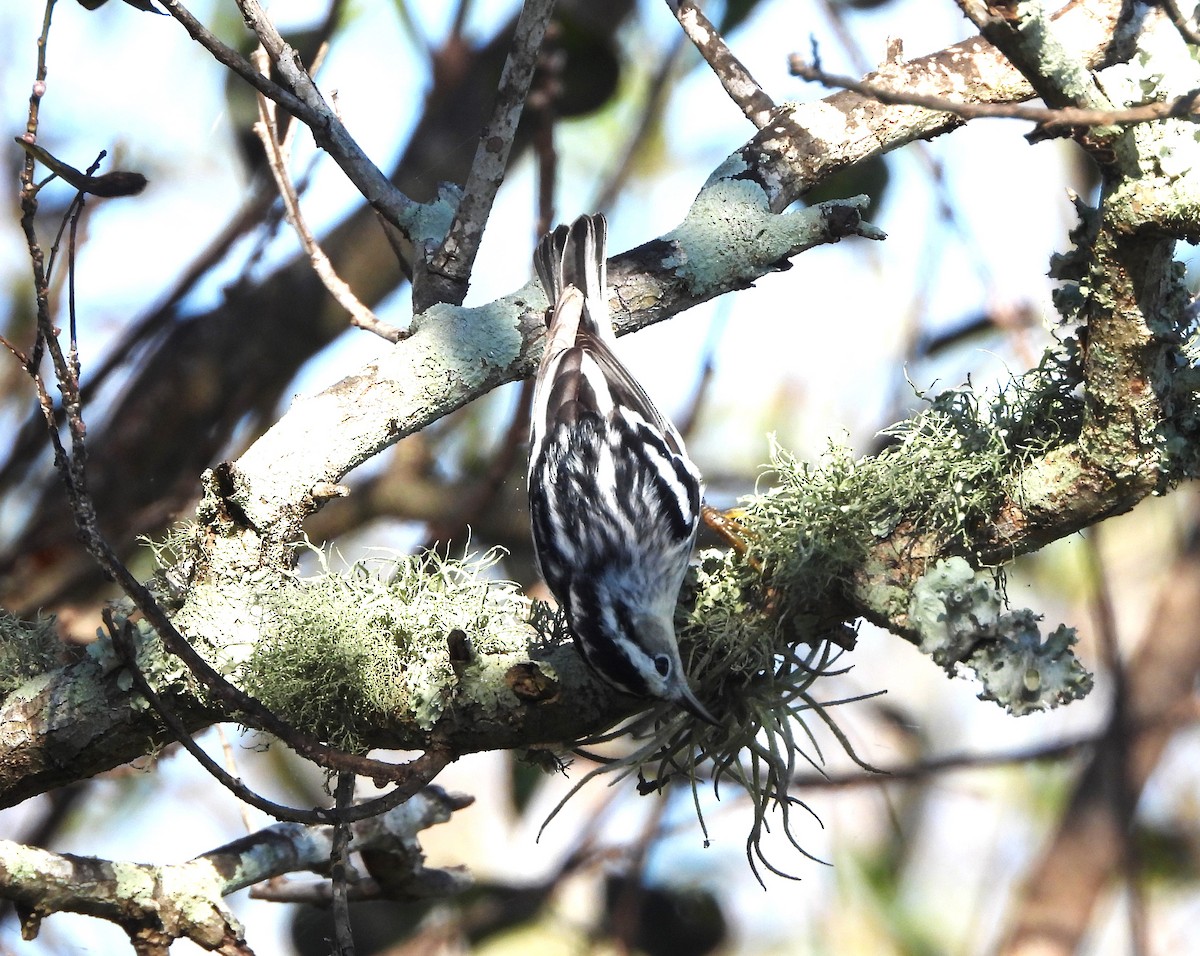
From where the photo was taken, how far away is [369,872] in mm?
2795

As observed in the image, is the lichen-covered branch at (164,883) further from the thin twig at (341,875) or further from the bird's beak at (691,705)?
the bird's beak at (691,705)

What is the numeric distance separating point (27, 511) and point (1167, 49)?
4336 mm

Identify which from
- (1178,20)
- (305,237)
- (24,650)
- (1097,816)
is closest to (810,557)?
(1178,20)

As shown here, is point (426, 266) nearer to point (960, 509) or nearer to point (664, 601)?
point (664, 601)

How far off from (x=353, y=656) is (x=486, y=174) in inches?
41.8

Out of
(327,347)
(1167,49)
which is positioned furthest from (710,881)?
(1167,49)

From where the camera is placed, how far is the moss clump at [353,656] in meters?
2.23

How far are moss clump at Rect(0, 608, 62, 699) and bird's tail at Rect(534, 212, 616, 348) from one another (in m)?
1.21

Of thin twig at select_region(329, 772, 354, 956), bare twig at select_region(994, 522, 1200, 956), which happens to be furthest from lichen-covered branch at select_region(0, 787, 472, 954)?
bare twig at select_region(994, 522, 1200, 956)

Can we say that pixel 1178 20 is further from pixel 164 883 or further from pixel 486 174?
pixel 164 883

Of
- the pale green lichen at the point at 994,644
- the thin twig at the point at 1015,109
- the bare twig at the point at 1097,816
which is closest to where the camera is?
the thin twig at the point at 1015,109

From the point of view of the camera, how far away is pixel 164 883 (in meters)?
2.31

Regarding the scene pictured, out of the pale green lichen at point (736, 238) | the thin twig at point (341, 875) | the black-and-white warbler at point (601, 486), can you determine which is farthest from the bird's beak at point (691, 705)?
the pale green lichen at point (736, 238)

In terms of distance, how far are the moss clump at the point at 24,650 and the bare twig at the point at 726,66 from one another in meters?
1.90
